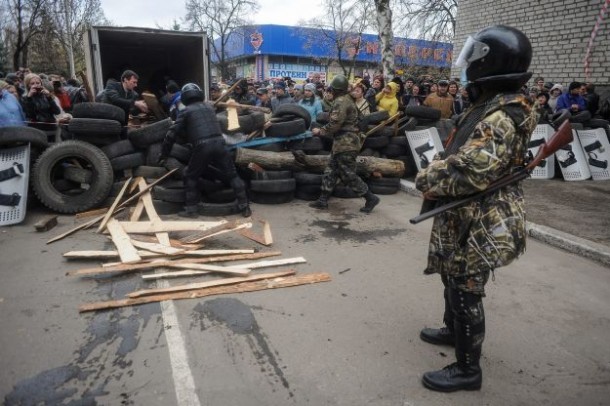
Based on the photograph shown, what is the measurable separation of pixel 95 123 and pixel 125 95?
5.40 feet

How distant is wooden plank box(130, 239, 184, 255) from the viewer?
176 inches

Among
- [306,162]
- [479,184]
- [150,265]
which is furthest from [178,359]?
[306,162]

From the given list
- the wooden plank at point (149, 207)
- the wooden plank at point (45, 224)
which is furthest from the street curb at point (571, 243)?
the wooden plank at point (45, 224)

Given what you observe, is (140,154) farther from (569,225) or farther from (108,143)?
(569,225)

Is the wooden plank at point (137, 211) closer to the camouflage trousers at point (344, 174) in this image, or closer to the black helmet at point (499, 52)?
the camouflage trousers at point (344, 174)

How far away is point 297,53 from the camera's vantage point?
37594 millimetres

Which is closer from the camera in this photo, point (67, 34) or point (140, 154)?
point (140, 154)

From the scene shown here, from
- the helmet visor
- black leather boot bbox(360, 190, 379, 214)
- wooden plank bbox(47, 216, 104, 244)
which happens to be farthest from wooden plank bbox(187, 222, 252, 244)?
the helmet visor

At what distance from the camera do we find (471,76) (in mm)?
2387

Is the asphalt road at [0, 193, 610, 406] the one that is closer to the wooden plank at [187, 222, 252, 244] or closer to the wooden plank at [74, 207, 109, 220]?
the wooden plank at [187, 222, 252, 244]

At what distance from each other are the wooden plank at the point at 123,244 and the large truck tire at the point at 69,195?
1094 mm

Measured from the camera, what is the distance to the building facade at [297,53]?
33.8 m

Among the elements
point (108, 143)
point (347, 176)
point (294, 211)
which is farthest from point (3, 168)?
point (347, 176)

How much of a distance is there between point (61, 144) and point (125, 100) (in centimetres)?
152
